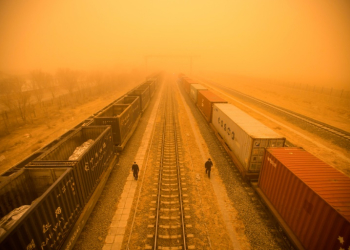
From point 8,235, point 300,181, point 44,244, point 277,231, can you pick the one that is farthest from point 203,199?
point 8,235

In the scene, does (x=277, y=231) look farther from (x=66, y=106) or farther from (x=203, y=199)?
(x=66, y=106)

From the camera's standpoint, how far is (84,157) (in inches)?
375

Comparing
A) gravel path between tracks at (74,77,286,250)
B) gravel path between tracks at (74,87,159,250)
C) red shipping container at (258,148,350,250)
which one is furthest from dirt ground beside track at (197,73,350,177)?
gravel path between tracks at (74,87,159,250)

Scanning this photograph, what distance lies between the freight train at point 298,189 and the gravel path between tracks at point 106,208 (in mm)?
9296

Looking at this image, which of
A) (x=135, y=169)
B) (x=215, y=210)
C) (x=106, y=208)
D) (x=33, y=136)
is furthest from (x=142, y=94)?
(x=215, y=210)

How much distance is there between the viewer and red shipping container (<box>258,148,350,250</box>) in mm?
6000

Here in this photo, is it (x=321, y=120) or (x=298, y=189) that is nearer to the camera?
(x=298, y=189)

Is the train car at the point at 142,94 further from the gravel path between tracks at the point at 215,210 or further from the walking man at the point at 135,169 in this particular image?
the walking man at the point at 135,169

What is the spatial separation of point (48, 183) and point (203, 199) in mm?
9067

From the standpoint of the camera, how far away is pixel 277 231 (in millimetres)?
9250

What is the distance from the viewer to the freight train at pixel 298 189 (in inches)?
242

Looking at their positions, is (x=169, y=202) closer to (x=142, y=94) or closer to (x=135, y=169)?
(x=135, y=169)

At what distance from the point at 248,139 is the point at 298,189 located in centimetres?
467

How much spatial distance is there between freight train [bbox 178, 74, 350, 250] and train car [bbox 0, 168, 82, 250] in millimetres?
10280
